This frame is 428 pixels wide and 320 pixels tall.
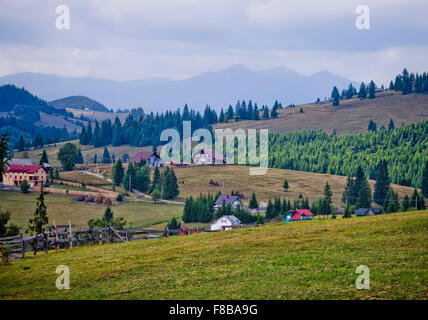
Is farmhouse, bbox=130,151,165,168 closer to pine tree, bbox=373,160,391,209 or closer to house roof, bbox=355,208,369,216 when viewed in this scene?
pine tree, bbox=373,160,391,209

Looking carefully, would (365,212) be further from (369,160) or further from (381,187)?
(369,160)

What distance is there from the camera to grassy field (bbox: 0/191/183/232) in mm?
95119

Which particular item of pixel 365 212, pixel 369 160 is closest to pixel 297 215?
pixel 365 212

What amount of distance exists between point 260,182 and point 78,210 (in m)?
59.6

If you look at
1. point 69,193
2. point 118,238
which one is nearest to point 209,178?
point 69,193

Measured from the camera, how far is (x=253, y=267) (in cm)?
2692

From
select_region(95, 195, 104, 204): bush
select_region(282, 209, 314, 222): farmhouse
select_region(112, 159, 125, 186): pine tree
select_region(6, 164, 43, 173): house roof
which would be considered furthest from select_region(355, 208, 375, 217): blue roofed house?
select_region(6, 164, 43, 173): house roof

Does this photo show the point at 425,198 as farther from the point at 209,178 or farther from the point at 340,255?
the point at 340,255

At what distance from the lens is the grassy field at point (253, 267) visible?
73.6ft

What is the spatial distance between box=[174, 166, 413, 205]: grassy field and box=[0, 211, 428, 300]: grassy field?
93.2 metres

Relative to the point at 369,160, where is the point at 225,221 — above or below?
below

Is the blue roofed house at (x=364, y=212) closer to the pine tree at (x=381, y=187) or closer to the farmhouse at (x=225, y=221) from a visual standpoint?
the pine tree at (x=381, y=187)

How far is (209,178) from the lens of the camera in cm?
15488
